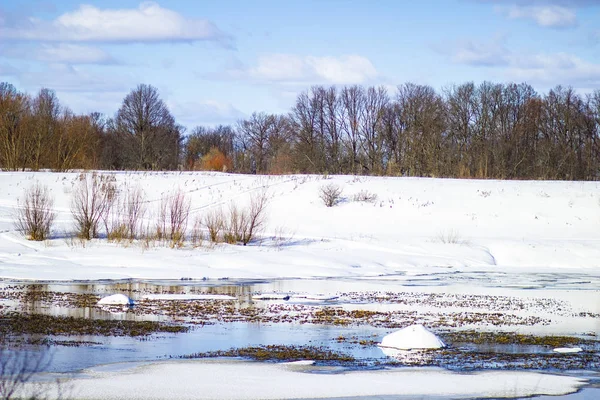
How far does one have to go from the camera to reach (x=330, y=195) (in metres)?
45.7

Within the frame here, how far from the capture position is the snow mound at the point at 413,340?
1441 cm

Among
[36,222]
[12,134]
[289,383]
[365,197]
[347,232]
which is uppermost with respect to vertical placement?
[12,134]

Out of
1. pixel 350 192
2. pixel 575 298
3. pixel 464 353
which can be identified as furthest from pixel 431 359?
pixel 350 192

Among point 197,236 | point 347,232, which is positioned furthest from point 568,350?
point 347,232

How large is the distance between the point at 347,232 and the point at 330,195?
5.01 m

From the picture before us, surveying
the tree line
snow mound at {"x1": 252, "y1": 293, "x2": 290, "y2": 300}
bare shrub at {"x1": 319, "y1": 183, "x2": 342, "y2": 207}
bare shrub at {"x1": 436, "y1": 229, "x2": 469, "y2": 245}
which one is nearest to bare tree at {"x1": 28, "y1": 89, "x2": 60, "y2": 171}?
the tree line

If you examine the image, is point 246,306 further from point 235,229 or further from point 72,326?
point 235,229

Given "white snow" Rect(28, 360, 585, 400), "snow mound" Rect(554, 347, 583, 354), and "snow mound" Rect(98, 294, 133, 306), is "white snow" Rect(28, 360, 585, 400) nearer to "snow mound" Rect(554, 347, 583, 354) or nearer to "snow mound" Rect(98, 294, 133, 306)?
"snow mound" Rect(554, 347, 583, 354)

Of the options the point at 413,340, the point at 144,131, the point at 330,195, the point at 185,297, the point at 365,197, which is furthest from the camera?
the point at 144,131

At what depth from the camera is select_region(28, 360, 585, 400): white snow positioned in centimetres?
1078

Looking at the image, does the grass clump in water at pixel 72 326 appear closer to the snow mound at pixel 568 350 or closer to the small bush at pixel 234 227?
the snow mound at pixel 568 350

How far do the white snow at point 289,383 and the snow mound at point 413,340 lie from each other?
1961 millimetres

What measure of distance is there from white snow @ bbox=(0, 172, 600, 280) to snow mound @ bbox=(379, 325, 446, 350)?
44.0 feet

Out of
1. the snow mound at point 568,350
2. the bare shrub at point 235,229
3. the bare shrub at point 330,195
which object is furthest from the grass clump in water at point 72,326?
the bare shrub at point 330,195
